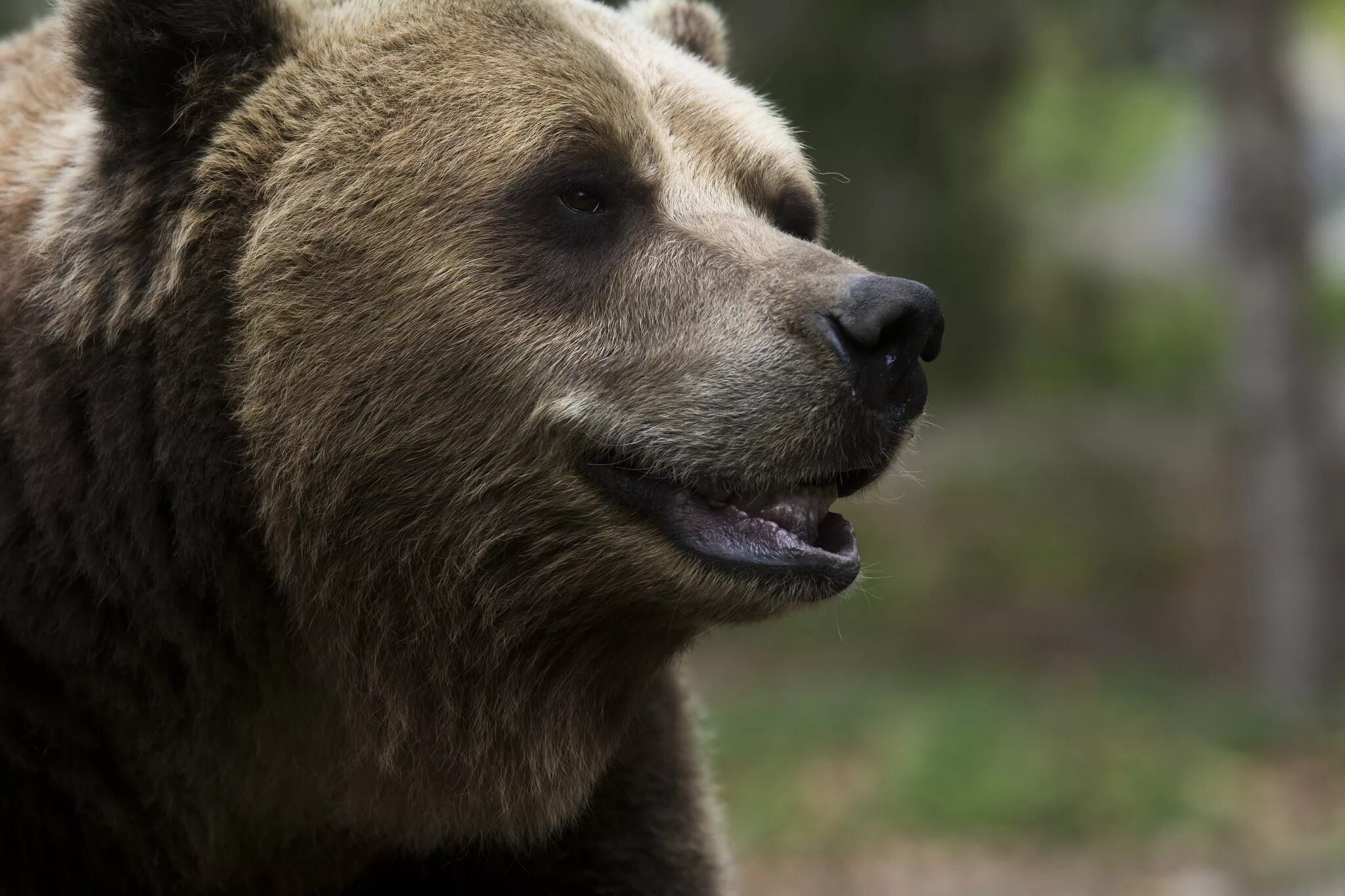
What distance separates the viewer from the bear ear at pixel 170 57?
3.21 metres

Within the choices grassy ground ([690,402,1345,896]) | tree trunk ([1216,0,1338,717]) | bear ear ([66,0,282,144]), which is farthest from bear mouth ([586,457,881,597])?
tree trunk ([1216,0,1338,717])

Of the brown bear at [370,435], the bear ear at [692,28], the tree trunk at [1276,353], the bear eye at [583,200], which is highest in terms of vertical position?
the bear ear at [692,28]

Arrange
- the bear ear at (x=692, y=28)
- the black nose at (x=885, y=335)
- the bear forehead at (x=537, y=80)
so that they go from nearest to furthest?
the black nose at (x=885, y=335)
the bear forehead at (x=537, y=80)
the bear ear at (x=692, y=28)

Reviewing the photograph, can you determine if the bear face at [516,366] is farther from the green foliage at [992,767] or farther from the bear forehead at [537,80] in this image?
the green foliage at [992,767]

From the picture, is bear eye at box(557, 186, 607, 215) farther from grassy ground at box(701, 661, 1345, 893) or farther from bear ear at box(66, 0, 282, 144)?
grassy ground at box(701, 661, 1345, 893)

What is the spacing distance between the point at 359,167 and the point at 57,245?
0.68 metres

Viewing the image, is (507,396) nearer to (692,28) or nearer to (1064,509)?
(692,28)

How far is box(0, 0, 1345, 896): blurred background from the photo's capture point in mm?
8391

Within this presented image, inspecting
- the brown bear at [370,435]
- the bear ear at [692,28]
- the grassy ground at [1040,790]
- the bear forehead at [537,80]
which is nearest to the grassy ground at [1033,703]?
the grassy ground at [1040,790]

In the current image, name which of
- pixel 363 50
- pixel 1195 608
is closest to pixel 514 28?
pixel 363 50

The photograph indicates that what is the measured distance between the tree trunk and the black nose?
9007 millimetres

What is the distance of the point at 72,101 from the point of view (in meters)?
3.71

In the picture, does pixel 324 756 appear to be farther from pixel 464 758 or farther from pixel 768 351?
pixel 768 351

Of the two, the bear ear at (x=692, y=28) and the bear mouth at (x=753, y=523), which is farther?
the bear ear at (x=692, y=28)
